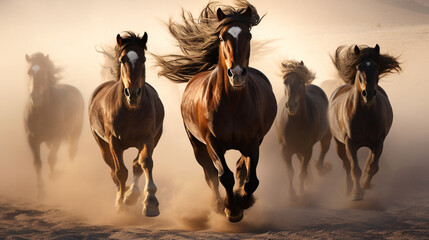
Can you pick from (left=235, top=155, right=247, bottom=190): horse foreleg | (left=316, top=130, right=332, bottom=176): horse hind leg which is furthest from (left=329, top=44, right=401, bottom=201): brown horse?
(left=235, top=155, right=247, bottom=190): horse foreleg

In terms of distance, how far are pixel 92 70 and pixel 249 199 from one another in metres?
30.0

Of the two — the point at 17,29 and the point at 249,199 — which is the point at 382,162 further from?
the point at 17,29

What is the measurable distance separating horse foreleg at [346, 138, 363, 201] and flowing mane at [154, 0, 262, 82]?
113 inches

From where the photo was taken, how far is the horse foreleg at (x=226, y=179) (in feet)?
19.7

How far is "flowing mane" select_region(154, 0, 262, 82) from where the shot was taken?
6738 mm

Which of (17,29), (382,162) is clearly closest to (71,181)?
(382,162)

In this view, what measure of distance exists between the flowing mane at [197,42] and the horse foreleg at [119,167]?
125 centimetres

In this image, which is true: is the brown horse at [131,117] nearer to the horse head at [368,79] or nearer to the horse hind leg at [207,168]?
the horse hind leg at [207,168]

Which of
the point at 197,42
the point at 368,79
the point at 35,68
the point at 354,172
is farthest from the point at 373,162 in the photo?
the point at 35,68

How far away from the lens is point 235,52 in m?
5.49

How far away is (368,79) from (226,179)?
137 inches

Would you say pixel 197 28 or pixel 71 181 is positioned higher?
pixel 197 28

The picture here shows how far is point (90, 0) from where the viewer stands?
6394 cm

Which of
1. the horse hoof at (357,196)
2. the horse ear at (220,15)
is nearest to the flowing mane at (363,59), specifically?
the horse hoof at (357,196)
